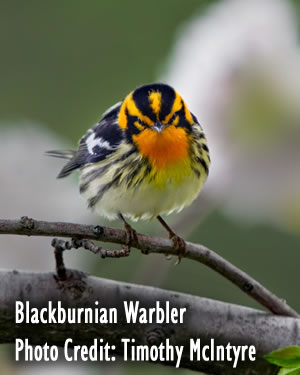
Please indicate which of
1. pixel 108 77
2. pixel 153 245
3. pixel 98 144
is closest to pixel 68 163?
pixel 98 144

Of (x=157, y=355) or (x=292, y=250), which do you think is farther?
(x=292, y=250)

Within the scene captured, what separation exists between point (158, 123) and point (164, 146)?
0.06 m

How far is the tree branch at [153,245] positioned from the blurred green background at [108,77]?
46.3 inches

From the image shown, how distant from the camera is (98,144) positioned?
2.32m

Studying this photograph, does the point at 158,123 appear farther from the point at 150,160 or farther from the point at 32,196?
the point at 32,196

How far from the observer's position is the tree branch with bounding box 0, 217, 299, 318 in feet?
4.50

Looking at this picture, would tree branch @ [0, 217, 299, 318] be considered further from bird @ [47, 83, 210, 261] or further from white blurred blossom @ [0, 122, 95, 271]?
white blurred blossom @ [0, 122, 95, 271]

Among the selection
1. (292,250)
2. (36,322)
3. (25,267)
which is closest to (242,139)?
(25,267)

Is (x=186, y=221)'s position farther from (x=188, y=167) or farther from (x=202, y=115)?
(x=202, y=115)

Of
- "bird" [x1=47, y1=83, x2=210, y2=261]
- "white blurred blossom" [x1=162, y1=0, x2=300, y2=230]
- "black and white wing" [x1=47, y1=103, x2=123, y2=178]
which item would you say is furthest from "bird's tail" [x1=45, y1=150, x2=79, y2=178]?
"white blurred blossom" [x1=162, y1=0, x2=300, y2=230]

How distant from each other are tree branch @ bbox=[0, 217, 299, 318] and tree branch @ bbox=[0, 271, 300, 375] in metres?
0.04

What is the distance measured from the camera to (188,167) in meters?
2.12

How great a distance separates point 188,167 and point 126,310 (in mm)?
620

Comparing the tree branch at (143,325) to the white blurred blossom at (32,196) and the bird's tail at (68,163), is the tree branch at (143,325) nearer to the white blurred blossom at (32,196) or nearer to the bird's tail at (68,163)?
the white blurred blossom at (32,196)
